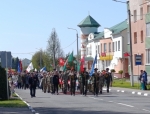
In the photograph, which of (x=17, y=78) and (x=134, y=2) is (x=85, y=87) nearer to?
(x=17, y=78)

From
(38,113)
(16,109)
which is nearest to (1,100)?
(16,109)

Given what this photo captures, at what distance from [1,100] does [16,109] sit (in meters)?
6.83

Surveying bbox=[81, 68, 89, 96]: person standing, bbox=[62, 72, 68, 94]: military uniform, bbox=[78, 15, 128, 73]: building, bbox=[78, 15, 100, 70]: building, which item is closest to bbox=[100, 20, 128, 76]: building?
bbox=[78, 15, 128, 73]: building

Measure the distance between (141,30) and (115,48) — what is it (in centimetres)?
2192

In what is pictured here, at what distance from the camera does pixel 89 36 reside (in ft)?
318

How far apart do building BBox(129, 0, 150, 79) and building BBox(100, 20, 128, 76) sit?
1322 centimetres

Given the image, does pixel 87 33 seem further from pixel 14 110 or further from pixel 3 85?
pixel 14 110

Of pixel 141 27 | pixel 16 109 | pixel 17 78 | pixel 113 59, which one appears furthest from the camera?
pixel 113 59

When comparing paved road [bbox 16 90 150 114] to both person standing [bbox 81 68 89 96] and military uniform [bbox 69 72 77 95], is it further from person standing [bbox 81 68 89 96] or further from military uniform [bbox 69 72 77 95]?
military uniform [bbox 69 72 77 95]

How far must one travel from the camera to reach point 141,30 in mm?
59562

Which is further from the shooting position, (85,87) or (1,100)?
(85,87)

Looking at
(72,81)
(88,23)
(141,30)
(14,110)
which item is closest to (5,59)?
(72,81)

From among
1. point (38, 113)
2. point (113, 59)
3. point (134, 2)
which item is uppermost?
point (134, 2)

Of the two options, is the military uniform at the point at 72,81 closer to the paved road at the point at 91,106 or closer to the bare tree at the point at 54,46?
the paved road at the point at 91,106
